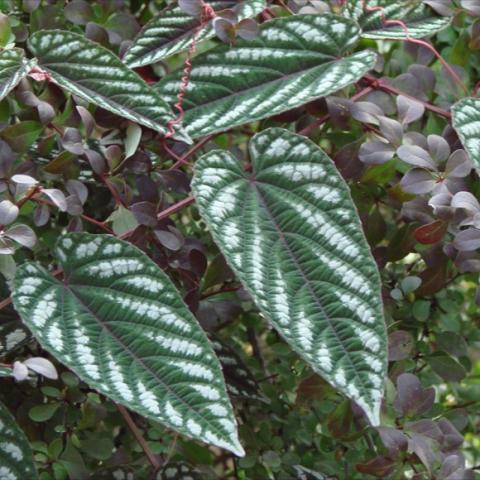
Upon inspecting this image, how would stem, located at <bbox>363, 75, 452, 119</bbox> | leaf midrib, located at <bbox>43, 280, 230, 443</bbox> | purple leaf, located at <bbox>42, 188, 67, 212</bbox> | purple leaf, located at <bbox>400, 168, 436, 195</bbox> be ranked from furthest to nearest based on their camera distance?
stem, located at <bbox>363, 75, 452, 119</bbox> < purple leaf, located at <bbox>400, 168, 436, 195</bbox> < purple leaf, located at <bbox>42, 188, 67, 212</bbox> < leaf midrib, located at <bbox>43, 280, 230, 443</bbox>

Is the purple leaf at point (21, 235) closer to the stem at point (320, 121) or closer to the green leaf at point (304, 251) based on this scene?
the green leaf at point (304, 251)

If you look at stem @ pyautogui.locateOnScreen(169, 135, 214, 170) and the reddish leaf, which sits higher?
stem @ pyautogui.locateOnScreen(169, 135, 214, 170)

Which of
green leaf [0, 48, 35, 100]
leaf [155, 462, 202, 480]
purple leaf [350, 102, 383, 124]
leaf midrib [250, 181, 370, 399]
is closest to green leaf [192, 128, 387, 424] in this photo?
leaf midrib [250, 181, 370, 399]

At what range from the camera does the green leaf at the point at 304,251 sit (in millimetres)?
837

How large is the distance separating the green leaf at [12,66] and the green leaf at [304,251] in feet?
0.71

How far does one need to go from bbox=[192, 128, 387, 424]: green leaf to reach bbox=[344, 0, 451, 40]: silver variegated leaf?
223mm

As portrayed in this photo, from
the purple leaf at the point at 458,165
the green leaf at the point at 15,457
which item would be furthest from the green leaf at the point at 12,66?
the purple leaf at the point at 458,165

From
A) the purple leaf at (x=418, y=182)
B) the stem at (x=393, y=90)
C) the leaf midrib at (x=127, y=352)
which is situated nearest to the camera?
the leaf midrib at (x=127, y=352)

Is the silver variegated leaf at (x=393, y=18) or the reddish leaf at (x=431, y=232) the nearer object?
the reddish leaf at (x=431, y=232)

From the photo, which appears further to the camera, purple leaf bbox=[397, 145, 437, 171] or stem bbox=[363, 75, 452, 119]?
stem bbox=[363, 75, 452, 119]

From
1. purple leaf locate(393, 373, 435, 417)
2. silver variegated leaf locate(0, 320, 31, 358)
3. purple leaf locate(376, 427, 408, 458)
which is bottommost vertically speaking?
purple leaf locate(376, 427, 408, 458)

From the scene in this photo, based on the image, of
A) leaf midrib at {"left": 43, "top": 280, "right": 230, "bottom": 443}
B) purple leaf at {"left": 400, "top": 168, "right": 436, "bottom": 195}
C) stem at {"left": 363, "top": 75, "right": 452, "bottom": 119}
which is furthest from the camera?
stem at {"left": 363, "top": 75, "right": 452, "bottom": 119}

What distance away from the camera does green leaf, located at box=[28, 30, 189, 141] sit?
3.28 feet

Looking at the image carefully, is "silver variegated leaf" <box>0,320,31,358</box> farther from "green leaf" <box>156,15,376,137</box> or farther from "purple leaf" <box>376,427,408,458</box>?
"purple leaf" <box>376,427,408,458</box>
